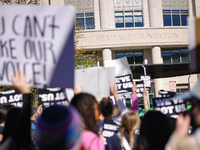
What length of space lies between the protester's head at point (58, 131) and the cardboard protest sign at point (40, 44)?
1.18 meters

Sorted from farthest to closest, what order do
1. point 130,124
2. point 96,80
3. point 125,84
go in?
1. point 125,84
2. point 96,80
3. point 130,124

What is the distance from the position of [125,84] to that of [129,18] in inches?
838

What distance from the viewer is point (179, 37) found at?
2748 centimetres

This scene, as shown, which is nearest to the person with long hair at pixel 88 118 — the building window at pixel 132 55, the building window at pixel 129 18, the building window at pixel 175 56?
the building window at pixel 129 18

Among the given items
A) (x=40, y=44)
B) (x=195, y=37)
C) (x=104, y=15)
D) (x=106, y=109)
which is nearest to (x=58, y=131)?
(x=40, y=44)

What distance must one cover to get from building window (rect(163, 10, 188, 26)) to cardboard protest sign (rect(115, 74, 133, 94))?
22.0 metres

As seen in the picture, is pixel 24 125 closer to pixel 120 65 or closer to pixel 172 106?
pixel 172 106

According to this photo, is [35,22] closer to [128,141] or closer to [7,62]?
[7,62]

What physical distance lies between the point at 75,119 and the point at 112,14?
1058 inches

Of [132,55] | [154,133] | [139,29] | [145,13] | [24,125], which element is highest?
[145,13]

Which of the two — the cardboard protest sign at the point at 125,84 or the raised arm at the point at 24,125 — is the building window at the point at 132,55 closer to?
the cardboard protest sign at the point at 125,84

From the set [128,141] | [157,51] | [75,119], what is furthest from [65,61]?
[157,51]

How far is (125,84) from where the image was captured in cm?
804

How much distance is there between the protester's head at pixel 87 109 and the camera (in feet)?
7.77
